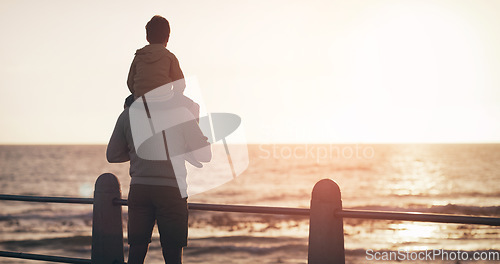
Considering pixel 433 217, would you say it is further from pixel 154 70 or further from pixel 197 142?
pixel 154 70

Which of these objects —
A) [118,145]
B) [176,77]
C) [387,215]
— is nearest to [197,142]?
[176,77]

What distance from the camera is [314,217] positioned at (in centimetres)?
356

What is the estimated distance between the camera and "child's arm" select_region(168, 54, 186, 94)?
10.9 ft

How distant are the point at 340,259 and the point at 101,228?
6.59 ft

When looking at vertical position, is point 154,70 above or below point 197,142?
above

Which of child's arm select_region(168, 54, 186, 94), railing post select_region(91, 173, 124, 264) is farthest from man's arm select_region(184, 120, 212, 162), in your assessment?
railing post select_region(91, 173, 124, 264)

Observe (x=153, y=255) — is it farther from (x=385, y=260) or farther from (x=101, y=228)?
(x=101, y=228)

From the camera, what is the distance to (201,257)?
1691 centimetres

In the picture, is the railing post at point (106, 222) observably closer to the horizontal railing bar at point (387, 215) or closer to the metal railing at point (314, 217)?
the metal railing at point (314, 217)

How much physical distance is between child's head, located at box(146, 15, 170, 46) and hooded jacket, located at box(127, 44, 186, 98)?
0.05 metres

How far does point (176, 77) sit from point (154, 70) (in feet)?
0.49

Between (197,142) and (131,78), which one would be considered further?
(131,78)

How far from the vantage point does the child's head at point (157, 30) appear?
3361 millimetres

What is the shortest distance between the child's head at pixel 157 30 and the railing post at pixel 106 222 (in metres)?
1.46
